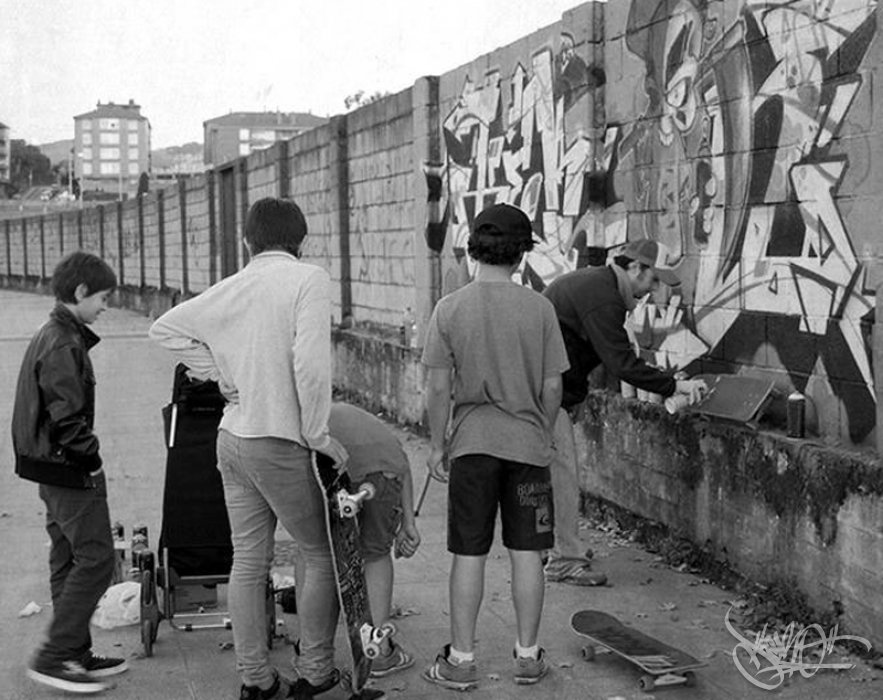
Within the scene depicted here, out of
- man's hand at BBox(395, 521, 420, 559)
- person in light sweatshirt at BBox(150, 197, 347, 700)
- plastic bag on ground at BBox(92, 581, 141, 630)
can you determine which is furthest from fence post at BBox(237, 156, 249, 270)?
person in light sweatshirt at BBox(150, 197, 347, 700)

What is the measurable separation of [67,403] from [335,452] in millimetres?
1153

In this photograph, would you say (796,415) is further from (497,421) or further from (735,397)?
(497,421)

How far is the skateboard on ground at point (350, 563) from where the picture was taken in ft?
16.3

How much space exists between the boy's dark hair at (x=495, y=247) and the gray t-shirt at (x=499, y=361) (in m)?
0.10

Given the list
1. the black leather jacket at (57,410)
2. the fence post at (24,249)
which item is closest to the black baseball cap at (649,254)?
the black leather jacket at (57,410)

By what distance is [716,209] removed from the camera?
7.29 meters

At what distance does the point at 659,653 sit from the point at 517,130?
18.3ft

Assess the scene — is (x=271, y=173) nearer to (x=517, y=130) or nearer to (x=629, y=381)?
(x=517, y=130)

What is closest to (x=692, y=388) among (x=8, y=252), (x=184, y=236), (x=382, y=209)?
(x=382, y=209)

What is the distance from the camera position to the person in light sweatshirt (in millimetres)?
4906

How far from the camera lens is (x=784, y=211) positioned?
6.62 meters

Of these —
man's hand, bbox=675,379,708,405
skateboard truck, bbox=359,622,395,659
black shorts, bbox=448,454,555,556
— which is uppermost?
man's hand, bbox=675,379,708,405

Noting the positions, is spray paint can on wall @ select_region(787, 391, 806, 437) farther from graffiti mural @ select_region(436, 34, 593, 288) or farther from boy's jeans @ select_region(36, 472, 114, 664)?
boy's jeans @ select_region(36, 472, 114, 664)

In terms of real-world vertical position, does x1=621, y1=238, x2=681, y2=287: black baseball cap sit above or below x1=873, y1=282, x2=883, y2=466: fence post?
above
